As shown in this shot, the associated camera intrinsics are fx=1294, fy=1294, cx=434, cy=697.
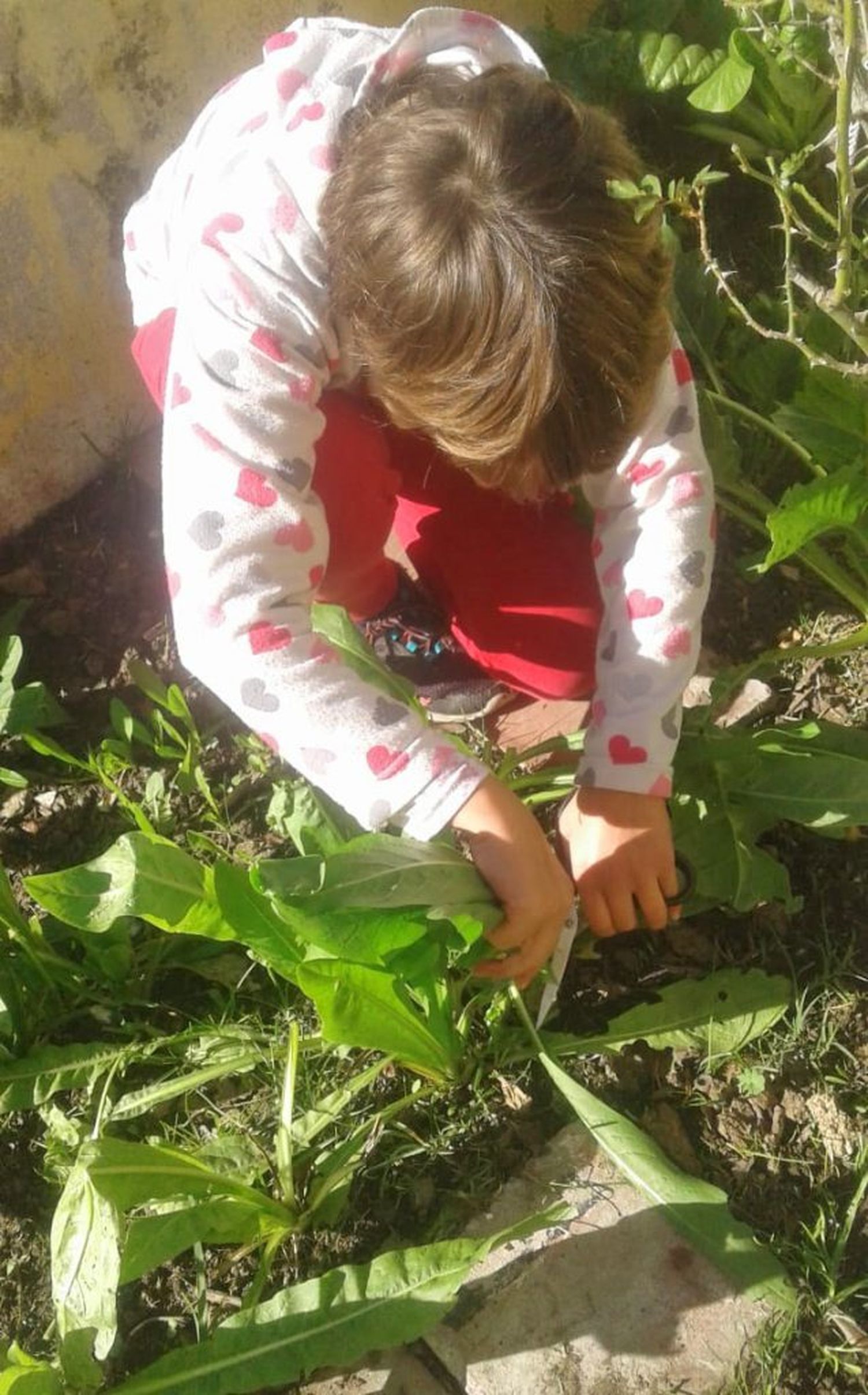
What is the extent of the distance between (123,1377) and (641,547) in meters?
1.03

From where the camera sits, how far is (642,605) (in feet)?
4.55

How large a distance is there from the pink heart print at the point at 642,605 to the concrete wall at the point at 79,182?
908 millimetres

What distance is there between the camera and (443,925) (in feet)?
4.16

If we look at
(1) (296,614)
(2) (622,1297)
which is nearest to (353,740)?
(1) (296,614)


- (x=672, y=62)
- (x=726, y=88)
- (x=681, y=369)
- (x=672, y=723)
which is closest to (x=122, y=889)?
(x=672, y=723)

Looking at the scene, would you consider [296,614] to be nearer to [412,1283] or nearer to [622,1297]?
[412,1283]

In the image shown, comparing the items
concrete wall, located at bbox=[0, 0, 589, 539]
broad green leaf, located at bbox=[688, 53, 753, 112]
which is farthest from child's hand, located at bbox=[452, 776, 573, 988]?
broad green leaf, located at bbox=[688, 53, 753, 112]

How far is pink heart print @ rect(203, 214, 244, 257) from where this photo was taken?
125cm

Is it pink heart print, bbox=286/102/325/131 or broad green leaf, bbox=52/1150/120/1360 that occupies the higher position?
pink heart print, bbox=286/102/325/131

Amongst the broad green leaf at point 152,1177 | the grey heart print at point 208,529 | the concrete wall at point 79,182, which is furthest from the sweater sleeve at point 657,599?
the concrete wall at point 79,182

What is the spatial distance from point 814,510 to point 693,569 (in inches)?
5.8

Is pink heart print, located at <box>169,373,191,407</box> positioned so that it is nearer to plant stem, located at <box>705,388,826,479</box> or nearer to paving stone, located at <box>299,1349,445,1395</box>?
plant stem, located at <box>705,388,826,479</box>

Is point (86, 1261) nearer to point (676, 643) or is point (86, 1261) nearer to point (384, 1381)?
point (384, 1381)

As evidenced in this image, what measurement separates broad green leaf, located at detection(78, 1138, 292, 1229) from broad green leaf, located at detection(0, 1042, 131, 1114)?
19 centimetres
